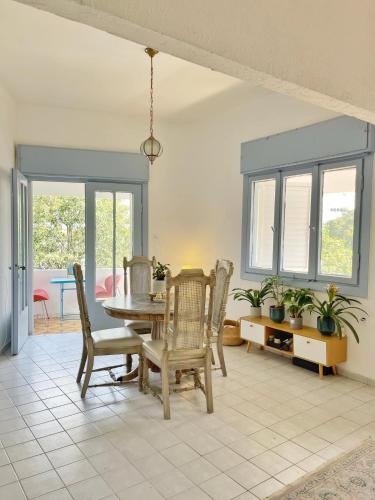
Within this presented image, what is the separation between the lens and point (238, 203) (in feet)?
16.0

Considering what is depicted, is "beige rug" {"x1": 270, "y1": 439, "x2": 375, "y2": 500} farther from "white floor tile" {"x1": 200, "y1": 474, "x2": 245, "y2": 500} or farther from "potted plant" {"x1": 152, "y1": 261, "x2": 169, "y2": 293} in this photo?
"potted plant" {"x1": 152, "y1": 261, "x2": 169, "y2": 293}

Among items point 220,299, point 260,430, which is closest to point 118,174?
point 220,299

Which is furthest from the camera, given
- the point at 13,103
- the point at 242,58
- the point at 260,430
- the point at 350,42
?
the point at 13,103

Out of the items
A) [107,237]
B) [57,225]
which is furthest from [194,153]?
[57,225]

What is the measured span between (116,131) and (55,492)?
423cm

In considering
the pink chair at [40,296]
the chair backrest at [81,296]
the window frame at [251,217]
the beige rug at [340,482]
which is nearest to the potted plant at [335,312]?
the window frame at [251,217]

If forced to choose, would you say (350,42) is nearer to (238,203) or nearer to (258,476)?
(258,476)

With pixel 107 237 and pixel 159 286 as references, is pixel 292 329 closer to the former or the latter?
pixel 159 286

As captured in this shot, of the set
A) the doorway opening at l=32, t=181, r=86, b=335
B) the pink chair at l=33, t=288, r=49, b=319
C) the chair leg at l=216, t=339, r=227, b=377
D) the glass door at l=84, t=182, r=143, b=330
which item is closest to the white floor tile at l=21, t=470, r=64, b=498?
the chair leg at l=216, t=339, r=227, b=377

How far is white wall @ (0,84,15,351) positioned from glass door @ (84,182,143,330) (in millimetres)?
973

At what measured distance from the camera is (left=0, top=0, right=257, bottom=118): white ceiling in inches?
119

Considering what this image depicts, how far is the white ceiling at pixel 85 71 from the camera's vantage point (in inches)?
119

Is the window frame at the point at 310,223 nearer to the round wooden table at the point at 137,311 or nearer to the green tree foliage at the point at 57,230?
the round wooden table at the point at 137,311

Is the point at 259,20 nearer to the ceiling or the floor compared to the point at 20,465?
nearer to the ceiling
